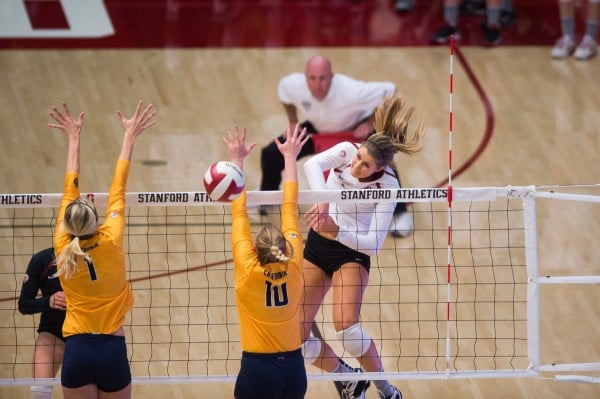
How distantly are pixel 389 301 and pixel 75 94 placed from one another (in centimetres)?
527

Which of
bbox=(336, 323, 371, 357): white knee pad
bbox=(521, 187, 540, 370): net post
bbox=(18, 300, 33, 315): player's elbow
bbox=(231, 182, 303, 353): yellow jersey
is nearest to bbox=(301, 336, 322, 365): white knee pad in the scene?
bbox=(336, 323, 371, 357): white knee pad

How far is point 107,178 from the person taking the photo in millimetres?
10844

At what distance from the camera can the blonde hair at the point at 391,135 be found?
7301mm

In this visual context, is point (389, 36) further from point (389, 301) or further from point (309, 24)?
point (389, 301)

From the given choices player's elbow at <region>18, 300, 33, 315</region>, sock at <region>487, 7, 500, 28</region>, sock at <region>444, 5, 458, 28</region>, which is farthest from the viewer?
sock at <region>444, 5, 458, 28</region>

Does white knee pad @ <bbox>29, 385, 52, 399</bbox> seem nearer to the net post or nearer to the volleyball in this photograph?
the volleyball

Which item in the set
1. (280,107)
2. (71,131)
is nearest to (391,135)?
(71,131)

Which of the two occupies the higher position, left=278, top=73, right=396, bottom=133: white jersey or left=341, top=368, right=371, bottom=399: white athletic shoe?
left=278, top=73, right=396, bottom=133: white jersey

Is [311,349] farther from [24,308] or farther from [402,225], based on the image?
[402,225]

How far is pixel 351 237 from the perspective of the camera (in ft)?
24.7

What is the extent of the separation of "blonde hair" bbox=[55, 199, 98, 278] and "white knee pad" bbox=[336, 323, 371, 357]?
6.97 ft

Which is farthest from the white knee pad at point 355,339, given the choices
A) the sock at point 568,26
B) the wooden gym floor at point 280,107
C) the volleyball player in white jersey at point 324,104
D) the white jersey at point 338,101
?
the sock at point 568,26

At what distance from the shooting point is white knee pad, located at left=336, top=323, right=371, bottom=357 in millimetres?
7473

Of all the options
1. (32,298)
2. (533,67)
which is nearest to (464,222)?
(533,67)
